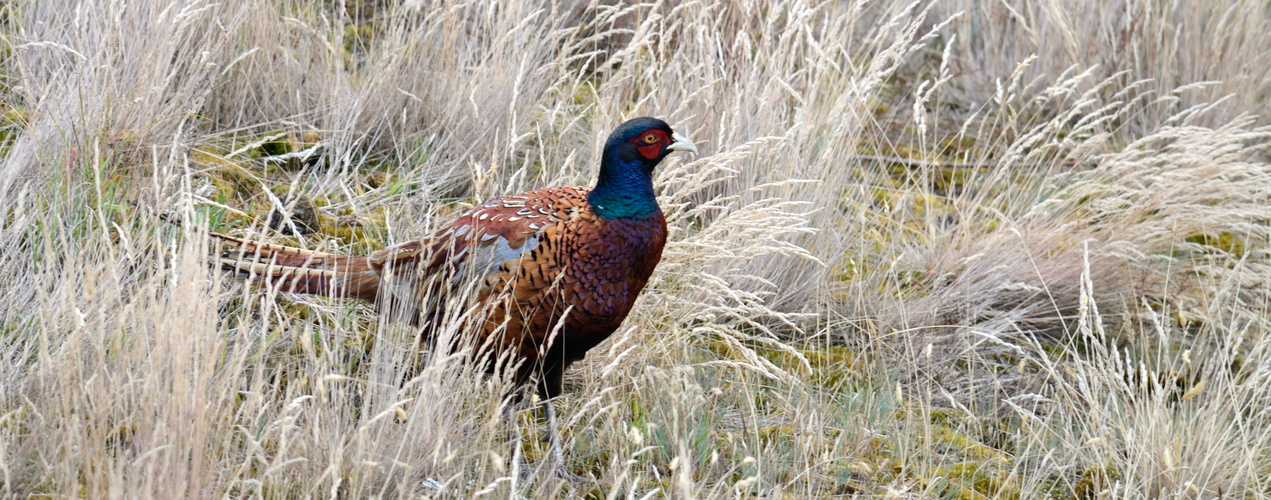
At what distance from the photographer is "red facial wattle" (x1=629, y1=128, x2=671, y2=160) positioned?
2.68 meters

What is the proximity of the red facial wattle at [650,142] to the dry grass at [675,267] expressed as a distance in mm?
375

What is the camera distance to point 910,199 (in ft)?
13.6

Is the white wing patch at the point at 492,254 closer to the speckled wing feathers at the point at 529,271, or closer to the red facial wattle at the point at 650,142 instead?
the speckled wing feathers at the point at 529,271

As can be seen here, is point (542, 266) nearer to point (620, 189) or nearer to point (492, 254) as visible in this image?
point (492, 254)

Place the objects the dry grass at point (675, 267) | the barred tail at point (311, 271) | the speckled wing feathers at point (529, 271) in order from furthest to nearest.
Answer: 1. the barred tail at point (311, 271)
2. the speckled wing feathers at point (529, 271)
3. the dry grass at point (675, 267)

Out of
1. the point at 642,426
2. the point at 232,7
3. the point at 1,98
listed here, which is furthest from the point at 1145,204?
the point at 1,98

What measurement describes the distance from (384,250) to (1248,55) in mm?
3995

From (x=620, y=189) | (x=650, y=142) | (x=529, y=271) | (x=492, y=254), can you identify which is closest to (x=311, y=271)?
(x=492, y=254)

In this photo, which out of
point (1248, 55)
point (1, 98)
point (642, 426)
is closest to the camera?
point (642, 426)

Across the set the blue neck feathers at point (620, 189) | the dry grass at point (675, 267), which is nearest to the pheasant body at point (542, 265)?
the blue neck feathers at point (620, 189)

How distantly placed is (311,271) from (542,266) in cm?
63

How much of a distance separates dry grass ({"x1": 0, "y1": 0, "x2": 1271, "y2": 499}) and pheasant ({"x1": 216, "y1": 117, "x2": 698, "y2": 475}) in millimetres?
134

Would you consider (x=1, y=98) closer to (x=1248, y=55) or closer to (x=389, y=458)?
(x=389, y=458)

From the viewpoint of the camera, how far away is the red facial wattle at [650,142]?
2678 mm
